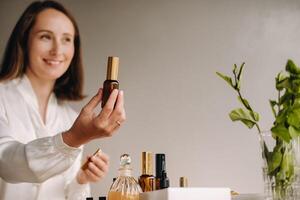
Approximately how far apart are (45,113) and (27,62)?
15cm

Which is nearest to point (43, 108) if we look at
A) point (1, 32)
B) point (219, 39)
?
point (1, 32)

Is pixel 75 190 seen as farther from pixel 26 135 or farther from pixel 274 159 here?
pixel 274 159

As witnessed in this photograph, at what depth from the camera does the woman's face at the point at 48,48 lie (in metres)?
1.12

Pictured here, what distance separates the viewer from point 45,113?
1075 mm

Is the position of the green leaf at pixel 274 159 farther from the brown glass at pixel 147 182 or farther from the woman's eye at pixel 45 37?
the woman's eye at pixel 45 37

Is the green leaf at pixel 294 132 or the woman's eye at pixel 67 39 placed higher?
the woman's eye at pixel 67 39

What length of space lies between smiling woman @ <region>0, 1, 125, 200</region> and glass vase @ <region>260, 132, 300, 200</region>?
24 cm

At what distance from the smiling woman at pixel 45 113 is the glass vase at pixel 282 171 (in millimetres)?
239

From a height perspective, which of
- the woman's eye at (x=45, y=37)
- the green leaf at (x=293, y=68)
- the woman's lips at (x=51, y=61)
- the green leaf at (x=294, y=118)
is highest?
the woman's eye at (x=45, y=37)

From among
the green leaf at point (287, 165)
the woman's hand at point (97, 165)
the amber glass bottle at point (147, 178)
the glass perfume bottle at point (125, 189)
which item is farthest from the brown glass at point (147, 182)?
the green leaf at point (287, 165)

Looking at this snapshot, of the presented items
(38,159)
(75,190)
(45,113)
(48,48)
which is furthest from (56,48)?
(38,159)

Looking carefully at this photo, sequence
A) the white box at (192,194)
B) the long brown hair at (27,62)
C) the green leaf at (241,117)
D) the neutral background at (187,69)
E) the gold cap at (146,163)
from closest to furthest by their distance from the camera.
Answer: the white box at (192,194) → the green leaf at (241,117) → the gold cap at (146,163) → the long brown hair at (27,62) → the neutral background at (187,69)

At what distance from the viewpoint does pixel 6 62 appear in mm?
1123

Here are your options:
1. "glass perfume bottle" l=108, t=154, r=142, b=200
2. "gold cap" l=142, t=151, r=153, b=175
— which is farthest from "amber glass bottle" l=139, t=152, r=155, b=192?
"glass perfume bottle" l=108, t=154, r=142, b=200
